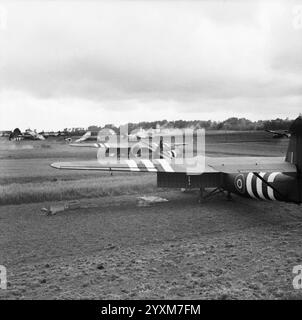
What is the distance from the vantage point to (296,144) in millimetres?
9664

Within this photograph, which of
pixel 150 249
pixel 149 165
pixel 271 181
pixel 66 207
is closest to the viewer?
pixel 150 249

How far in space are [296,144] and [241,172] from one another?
181 centimetres

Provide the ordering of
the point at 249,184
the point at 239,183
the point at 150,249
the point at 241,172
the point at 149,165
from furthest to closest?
the point at 149,165 → the point at 239,183 → the point at 249,184 → the point at 241,172 → the point at 150,249

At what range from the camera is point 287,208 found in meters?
11.2

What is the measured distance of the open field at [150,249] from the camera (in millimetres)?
5598

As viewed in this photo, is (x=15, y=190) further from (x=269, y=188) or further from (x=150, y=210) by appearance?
(x=269, y=188)

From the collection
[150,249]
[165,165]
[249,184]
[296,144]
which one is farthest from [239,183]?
[150,249]

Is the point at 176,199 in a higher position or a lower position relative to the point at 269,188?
lower

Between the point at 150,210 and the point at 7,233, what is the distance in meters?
4.60

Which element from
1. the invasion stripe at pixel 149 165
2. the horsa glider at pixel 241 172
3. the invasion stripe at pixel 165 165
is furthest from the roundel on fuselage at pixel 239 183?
the invasion stripe at pixel 149 165

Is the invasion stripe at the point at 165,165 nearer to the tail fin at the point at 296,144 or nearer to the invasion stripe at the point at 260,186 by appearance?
the invasion stripe at the point at 260,186

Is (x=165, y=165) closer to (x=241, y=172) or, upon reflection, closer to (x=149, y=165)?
(x=149, y=165)
